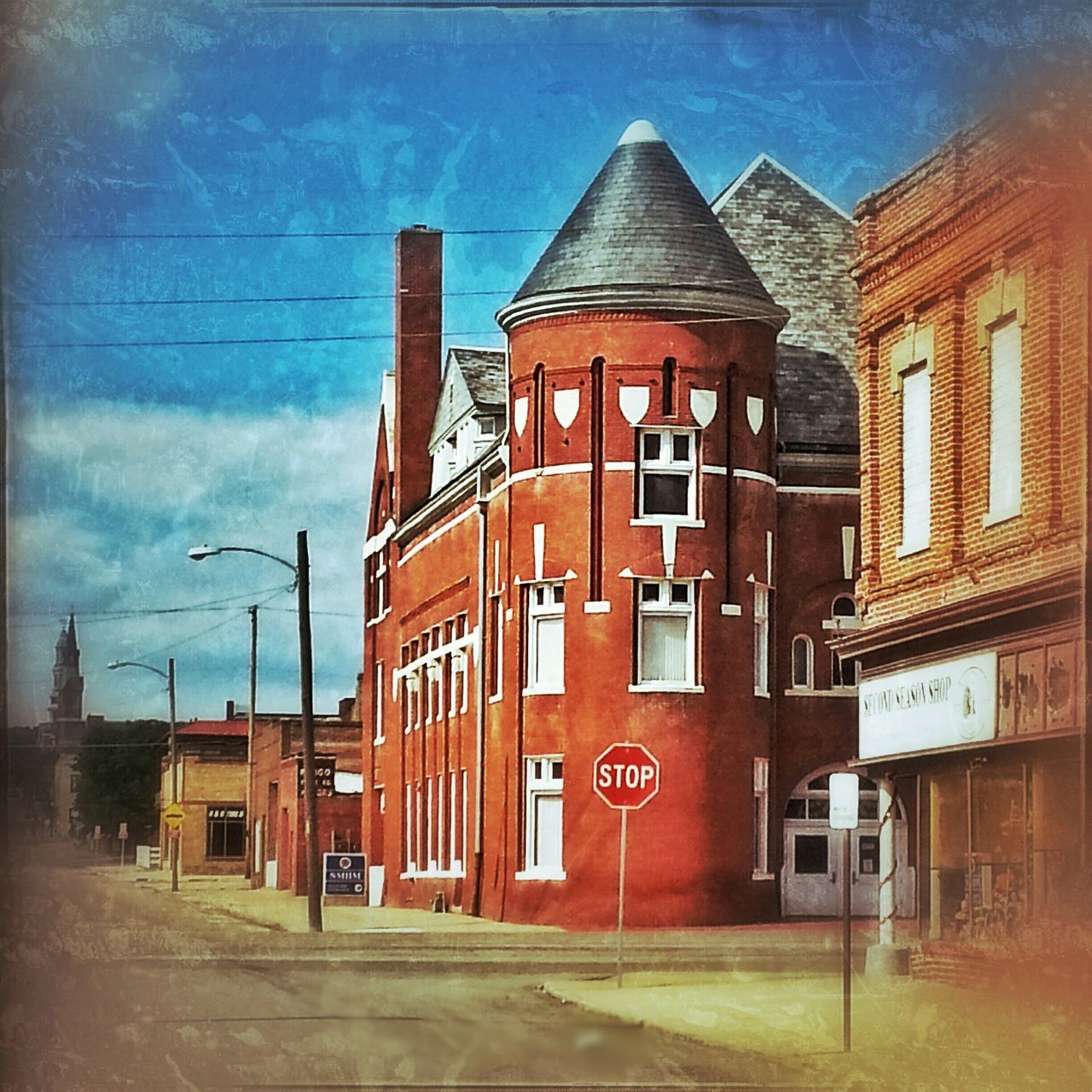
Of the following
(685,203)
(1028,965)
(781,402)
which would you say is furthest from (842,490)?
(1028,965)

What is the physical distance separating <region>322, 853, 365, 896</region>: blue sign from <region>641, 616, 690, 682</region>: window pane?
2.61 m

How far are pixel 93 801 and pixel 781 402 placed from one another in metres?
5.83

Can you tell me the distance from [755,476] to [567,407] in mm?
1465

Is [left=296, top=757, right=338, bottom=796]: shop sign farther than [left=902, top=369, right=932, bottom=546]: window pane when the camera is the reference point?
No

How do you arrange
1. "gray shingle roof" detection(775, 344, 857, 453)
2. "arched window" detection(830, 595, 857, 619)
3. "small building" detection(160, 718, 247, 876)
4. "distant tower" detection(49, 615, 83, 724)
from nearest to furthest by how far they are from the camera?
"distant tower" detection(49, 615, 83, 724)
"small building" detection(160, 718, 247, 876)
"gray shingle roof" detection(775, 344, 857, 453)
"arched window" detection(830, 595, 857, 619)

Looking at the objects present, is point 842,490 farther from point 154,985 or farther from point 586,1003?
point 154,985

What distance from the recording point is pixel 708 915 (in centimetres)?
2081

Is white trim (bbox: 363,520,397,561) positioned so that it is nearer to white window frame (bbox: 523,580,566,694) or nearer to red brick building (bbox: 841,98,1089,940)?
white window frame (bbox: 523,580,566,694)

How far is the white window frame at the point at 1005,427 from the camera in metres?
20.5

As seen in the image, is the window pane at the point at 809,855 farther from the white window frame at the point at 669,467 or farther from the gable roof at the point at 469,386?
the gable roof at the point at 469,386

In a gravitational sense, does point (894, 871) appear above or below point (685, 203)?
below

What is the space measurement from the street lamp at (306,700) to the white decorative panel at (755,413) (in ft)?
11.1

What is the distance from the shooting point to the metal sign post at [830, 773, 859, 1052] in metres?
18.7

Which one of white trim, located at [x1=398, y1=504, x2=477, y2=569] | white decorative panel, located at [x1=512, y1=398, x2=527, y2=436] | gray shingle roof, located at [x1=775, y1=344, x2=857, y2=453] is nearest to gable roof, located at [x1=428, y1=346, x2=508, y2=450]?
white decorative panel, located at [x1=512, y1=398, x2=527, y2=436]
